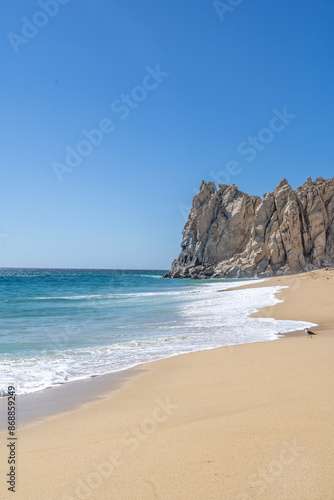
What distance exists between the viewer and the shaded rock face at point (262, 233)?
70.0 metres

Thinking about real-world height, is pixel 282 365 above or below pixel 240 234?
below

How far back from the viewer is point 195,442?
10.6ft

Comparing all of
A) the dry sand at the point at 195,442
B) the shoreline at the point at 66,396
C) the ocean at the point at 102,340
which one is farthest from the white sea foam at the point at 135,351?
the dry sand at the point at 195,442

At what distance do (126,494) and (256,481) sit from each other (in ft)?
3.13

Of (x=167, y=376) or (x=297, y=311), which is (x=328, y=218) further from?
(x=167, y=376)

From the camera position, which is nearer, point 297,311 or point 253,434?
point 253,434

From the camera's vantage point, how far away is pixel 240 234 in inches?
3425

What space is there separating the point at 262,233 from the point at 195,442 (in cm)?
7485

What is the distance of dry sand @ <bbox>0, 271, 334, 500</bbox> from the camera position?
2.58m

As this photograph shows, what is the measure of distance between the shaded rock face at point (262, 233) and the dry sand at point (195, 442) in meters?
66.4

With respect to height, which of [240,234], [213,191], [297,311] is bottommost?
[297,311]

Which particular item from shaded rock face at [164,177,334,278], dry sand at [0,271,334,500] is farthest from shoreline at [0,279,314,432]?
shaded rock face at [164,177,334,278]

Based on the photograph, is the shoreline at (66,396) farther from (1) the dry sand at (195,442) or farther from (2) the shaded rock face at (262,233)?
(2) the shaded rock face at (262,233)

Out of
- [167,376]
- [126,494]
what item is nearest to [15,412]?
[167,376]
